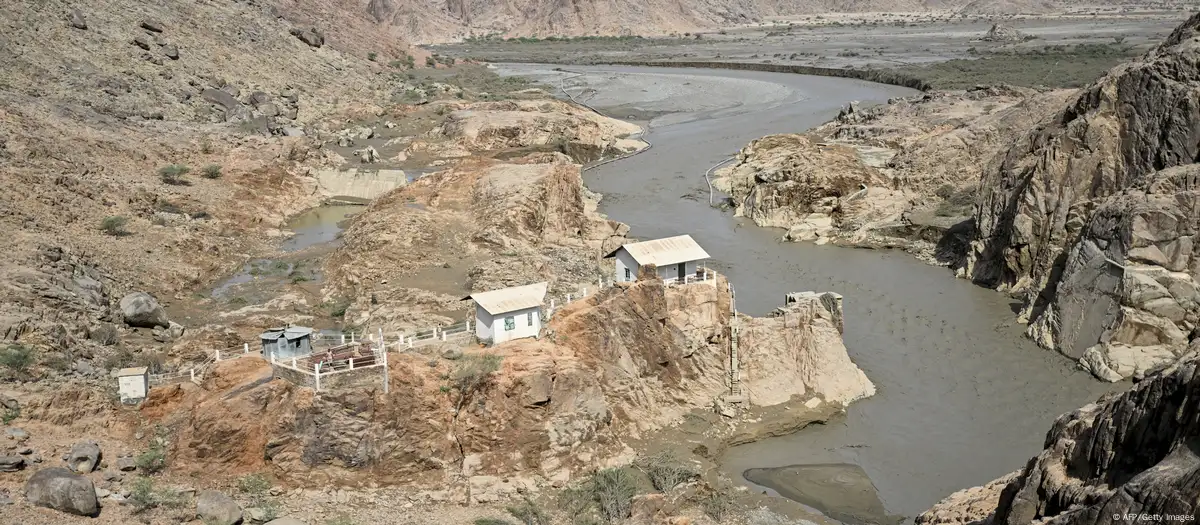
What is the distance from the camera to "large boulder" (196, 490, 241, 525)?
20922 mm

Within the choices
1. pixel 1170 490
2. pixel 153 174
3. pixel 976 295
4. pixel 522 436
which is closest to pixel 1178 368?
pixel 1170 490

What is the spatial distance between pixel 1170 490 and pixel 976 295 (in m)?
26.4

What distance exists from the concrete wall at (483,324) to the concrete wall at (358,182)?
3234cm

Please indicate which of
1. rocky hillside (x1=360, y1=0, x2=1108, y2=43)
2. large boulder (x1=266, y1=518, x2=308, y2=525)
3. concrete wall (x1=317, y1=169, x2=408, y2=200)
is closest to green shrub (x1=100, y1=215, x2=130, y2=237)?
concrete wall (x1=317, y1=169, x2=408, y2=200)

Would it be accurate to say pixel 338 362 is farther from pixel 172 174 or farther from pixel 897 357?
pixel 172 174

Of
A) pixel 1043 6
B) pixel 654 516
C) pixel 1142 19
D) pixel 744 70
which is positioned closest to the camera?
pixel 654 516

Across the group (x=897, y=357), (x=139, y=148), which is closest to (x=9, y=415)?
(x=897, y=357)

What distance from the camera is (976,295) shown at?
1598 inches

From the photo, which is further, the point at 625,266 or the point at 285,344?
the point at 625,266

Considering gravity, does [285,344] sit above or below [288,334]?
below

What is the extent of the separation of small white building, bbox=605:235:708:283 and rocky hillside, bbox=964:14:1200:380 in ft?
43.0

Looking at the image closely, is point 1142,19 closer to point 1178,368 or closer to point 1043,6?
point 1043,6

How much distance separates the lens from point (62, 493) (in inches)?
779

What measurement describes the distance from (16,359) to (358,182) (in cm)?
3385
